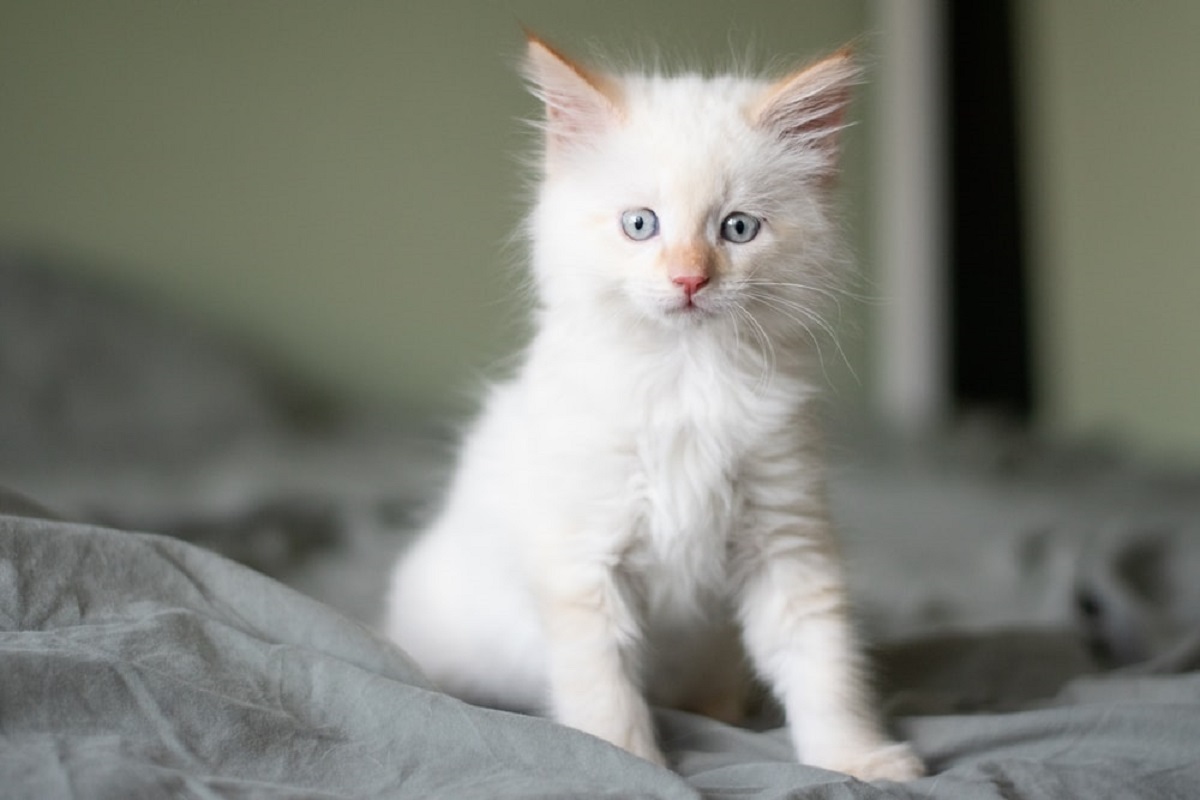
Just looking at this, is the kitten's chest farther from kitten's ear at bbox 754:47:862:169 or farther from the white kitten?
kitten's ear at bbox 754:47:862:169

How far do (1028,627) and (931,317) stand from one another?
2960 millimetres

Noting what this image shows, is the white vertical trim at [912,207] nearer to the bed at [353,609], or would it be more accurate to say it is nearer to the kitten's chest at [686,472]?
the bed at [353,609]

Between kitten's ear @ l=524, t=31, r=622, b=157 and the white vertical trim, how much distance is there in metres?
3.21

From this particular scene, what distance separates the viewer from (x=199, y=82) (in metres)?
3.36

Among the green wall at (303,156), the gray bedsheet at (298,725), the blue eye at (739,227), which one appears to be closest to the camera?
the gray bedsheet at (298,725)

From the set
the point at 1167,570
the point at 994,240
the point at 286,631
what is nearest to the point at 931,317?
the point at 994,240

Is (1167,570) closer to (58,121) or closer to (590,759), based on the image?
(590,759)

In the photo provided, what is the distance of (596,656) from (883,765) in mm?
297

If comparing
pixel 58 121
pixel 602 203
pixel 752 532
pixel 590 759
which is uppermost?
pixel 58 121

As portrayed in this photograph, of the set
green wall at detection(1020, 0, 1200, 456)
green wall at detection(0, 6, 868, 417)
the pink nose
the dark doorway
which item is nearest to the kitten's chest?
the pink nose

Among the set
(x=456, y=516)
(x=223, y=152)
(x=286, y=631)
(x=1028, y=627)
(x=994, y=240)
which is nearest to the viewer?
(x=286, y=631)

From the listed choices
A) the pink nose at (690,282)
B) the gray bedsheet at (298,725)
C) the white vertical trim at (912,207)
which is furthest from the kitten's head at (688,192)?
the white vertical trim at (912,207)

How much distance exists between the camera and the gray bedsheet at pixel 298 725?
970 mm

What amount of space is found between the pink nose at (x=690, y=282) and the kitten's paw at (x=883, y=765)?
1.57ft
